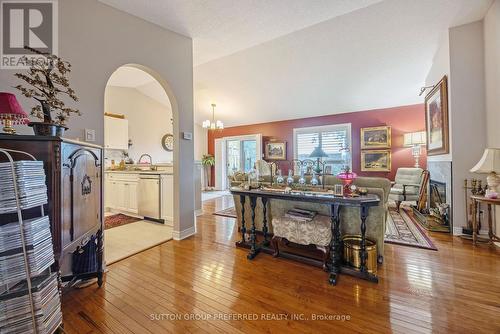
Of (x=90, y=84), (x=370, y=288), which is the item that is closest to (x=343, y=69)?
(x=370, y=288)

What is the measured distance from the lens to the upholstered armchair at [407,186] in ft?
14.4

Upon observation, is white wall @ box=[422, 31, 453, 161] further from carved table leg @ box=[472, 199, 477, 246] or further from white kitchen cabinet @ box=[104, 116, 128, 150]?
white kitchen cabinet @ box=[104, 116, 128, 150]

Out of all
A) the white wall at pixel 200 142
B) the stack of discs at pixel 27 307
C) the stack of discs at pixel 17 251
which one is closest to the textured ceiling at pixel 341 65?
the white wall at pixel 200 142

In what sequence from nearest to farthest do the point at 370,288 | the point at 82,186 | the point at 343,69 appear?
the point at 82,186 < the point at 370,288 < the point at 343,69

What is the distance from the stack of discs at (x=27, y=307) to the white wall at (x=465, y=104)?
4.64 meters

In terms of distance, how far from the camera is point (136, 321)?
1512mm

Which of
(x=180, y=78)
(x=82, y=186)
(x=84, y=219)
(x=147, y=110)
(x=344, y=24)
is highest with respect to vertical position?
(x=344, y=24)

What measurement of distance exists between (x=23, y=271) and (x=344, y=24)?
447 cm

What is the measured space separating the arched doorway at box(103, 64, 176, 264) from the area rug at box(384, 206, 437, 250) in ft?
10.8

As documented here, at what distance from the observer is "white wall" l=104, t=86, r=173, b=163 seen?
5.74 m

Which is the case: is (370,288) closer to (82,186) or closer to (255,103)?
(82,186)

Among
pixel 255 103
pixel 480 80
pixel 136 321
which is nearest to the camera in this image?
pixel 136 321

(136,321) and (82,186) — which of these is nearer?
(136,321)

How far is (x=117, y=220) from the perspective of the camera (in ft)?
13.4
